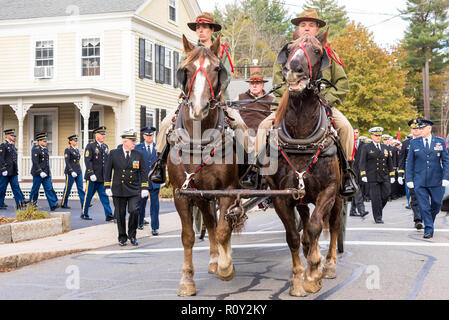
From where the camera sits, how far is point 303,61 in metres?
5.29

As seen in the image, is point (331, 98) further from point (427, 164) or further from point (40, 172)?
point (40, 172)

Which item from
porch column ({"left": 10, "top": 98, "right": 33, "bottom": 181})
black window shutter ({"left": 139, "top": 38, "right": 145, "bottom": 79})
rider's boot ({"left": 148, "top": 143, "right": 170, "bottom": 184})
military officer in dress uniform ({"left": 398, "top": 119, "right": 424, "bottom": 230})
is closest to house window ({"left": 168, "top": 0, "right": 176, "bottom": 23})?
black window shutter ({"left": 139, "top": 38, "right": 145, "bottom": 79})

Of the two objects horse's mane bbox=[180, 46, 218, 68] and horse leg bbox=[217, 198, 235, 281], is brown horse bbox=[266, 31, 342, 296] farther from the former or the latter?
horse's mane bbox=[180, 46, 218, 68]

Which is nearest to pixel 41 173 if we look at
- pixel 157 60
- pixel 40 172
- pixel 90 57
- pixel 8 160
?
pixel 40 172

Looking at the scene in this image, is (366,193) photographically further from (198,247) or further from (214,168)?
(214,168)

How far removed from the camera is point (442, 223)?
12.9 metres

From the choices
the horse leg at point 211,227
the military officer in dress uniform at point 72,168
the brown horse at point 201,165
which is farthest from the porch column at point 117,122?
the brown horse at point 201,165

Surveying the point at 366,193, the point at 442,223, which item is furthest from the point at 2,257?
the point at 366,193

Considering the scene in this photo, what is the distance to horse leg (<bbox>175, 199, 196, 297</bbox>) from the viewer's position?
574cm

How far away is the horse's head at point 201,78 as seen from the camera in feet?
17.3

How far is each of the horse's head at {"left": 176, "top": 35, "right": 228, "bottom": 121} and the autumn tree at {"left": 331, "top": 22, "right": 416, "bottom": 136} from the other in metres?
31.8

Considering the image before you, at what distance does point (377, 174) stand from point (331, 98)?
25.6 feet

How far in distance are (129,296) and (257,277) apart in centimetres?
180

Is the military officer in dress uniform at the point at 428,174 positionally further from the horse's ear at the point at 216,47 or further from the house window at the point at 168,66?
the house window at the point at 168,66
